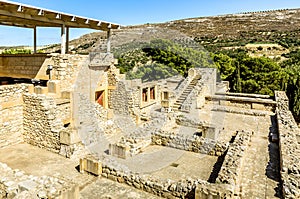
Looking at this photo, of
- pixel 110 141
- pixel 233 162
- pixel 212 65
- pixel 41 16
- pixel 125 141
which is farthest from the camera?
pixel 212 65

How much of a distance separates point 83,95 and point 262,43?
1998 inches

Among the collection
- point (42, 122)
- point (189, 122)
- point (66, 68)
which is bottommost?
point (189, 122)

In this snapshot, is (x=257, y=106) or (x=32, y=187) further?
(x=257, y=106)

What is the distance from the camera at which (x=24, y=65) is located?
13281 mm

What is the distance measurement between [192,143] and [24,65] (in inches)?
384

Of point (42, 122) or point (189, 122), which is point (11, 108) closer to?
point (42, 122)

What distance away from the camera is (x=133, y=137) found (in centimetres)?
1038

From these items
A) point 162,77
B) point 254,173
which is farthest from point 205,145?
point 162,77

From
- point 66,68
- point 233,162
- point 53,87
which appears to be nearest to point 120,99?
point 66,68

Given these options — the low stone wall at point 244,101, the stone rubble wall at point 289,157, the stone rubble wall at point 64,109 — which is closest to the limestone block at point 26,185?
the stone rubble wall at point 64,109

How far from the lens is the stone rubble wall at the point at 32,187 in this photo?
5525 mm

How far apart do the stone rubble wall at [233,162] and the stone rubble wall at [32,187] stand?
3.97 m

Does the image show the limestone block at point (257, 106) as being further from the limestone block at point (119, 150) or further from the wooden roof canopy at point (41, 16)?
the limestone block at point (119, 150)

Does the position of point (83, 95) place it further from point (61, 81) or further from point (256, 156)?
Result: point (256, 156)
